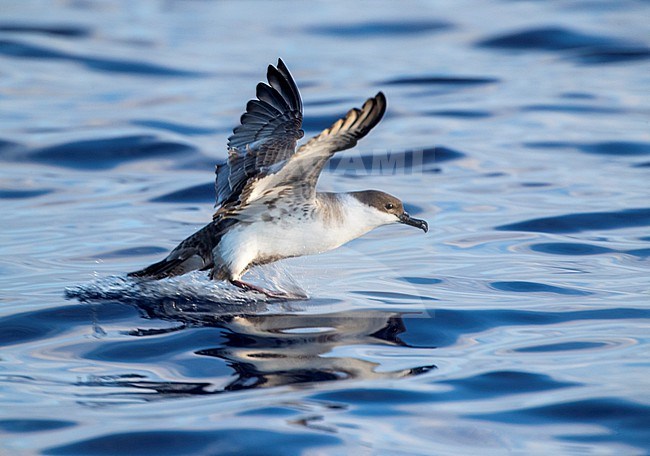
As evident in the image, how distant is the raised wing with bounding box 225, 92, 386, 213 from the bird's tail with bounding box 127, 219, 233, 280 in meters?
0.46

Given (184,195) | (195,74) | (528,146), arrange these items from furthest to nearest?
(195,74)
(528,146)
(184,195)

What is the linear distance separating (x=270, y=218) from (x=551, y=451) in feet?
8.70

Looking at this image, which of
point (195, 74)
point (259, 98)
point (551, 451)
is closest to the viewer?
point (551, 451)

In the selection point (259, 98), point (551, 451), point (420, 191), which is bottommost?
point (551, 451)

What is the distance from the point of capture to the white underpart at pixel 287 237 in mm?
6672

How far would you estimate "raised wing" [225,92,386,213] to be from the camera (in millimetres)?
5582

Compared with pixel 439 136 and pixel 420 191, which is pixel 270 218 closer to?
pixel 420 191

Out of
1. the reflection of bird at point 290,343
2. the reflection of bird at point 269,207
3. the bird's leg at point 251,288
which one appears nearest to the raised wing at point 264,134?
the reflection of bird at point 269,207

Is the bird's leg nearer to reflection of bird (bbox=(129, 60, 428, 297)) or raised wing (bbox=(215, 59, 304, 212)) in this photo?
reflection of bird (bbox=(129, 60, 428, 297))

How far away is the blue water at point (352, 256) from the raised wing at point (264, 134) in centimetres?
84

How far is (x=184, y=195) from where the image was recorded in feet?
33.8

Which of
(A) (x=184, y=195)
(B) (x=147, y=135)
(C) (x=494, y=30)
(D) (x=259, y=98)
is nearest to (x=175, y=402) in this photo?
(D) (x=259, y=98)

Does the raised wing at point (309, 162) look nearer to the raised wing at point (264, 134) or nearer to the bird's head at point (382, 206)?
the raised wing at point (264, 134)

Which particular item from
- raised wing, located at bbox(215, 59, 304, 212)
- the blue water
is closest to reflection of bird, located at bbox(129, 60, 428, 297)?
raised wing, located at bbox(215, 59, 304, 212)
